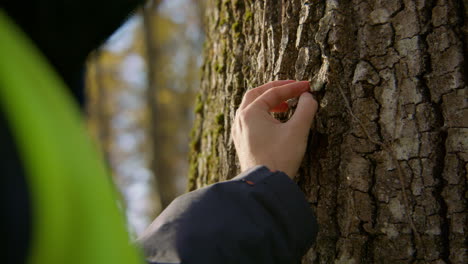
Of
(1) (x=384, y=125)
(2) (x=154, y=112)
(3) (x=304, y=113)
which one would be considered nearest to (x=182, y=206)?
(3) (x=304, y=113)

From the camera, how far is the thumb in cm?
145

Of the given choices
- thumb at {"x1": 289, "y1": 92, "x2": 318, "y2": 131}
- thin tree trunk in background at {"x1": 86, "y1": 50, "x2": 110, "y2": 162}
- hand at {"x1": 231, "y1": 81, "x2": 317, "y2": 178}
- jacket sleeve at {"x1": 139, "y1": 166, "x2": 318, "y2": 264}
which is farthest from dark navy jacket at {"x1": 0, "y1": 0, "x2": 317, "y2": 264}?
thin tree trunk in background at {"x1": 86, "y1": 50, "x2": 110, "y2": 162}

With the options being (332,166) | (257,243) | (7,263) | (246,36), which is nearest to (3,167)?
(7,263)

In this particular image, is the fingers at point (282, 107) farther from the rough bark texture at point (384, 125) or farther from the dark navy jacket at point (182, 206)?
the dark navy jacket at point (182, 206)

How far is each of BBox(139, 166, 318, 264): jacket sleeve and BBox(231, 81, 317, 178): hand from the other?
17 cm

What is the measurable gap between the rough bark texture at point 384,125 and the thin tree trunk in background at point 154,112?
6336mm

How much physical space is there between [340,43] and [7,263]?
1.33 metres

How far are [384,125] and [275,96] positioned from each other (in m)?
0.41

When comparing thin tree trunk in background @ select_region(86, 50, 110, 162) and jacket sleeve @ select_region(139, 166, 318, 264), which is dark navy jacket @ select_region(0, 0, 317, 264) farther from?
thin tree trunk in background @ select_region(86, 50, 110, 162)

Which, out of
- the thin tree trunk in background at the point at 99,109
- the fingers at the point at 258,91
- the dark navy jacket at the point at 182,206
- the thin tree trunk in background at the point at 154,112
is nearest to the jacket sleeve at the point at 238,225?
the dark navy jacket at the point at 182,206

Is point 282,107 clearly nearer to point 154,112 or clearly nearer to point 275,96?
point 275,96

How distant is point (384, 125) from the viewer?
1424 mm

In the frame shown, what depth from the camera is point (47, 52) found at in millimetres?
633

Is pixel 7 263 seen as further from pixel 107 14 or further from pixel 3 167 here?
pixel 107 14
